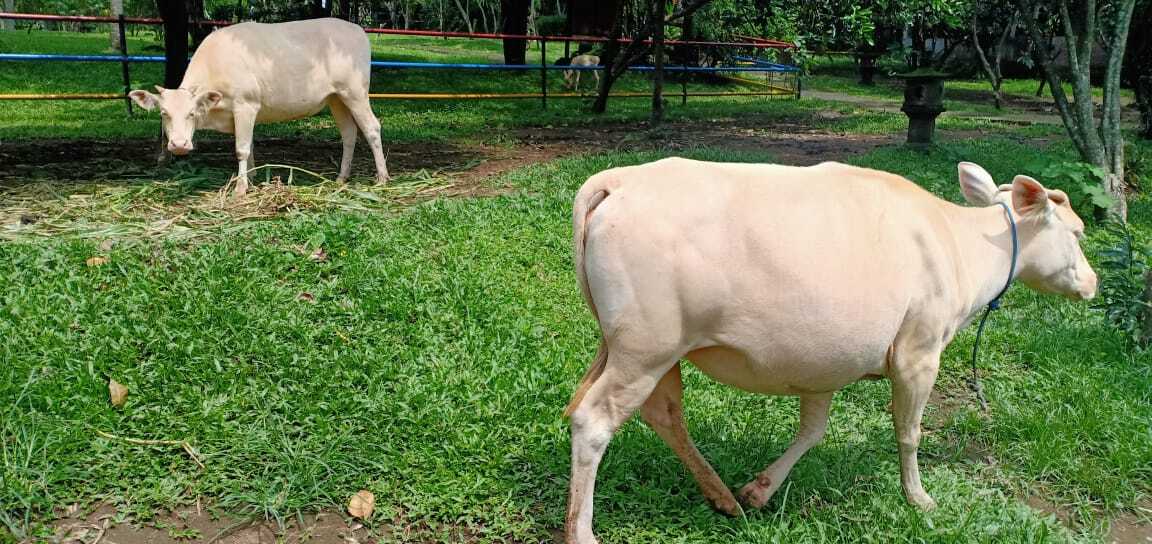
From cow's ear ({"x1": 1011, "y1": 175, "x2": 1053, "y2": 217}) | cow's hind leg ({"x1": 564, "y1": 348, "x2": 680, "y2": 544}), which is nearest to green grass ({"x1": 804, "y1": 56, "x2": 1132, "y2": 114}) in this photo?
cow's ear ({"x1": 1011, "y1": 175, "x2": 1053, "y2": 217})

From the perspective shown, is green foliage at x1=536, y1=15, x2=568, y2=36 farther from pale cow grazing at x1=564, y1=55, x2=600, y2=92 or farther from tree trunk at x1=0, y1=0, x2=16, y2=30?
tree trunk at x1=0, y1=0, x2=16, y2=30

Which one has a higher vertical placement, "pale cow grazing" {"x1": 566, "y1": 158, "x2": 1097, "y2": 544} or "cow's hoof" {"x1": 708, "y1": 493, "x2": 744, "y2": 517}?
"pale cow grazing" {"x1": 566, "y1": 158, "x2": 1097, "y2": 544}

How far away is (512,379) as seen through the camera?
4668mm

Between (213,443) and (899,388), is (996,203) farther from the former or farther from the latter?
(213,443)

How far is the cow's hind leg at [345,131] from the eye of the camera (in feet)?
29.1

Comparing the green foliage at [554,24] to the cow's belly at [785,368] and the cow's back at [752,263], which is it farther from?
the cow's belly at [785,368]

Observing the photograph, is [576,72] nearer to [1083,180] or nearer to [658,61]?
[658,61]

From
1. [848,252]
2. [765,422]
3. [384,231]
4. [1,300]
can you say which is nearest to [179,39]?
[384,231]

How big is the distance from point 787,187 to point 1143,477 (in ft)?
7.69

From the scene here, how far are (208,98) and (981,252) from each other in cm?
651

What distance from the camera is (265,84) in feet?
26.9

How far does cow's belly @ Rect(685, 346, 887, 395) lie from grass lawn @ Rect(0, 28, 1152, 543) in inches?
22.4

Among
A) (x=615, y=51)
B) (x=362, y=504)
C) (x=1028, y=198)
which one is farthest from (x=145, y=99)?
(x=615, y=51)

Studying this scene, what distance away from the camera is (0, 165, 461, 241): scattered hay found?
6449 mm
